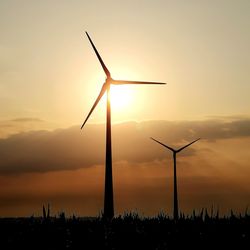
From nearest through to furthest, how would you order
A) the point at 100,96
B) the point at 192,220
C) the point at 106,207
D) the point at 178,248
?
1. the point at 178,248
2. the point at 192,220
3. the point at 106,207
4. the point at 100,96

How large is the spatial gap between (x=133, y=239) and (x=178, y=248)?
1.20 metres

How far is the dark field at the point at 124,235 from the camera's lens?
1112 centimetres

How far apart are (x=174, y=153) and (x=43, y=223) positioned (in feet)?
261

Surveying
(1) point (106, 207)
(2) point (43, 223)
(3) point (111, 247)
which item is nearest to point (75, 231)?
(2) point (43, 223)

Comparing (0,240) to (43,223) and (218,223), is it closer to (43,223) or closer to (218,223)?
(43,223)

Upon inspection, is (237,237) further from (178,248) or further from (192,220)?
(192,220)

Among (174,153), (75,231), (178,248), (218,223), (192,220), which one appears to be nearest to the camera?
(178,248)

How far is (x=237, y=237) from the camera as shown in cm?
1161

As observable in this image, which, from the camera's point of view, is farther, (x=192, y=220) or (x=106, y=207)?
(x=106, y=207)

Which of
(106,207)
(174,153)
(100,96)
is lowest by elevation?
(106,207)

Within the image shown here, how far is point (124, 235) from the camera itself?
12.2 m

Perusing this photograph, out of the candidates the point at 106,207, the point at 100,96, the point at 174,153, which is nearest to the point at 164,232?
the point at 106,207

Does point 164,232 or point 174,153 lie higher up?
point 174,153

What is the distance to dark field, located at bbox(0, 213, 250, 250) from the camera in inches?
438
